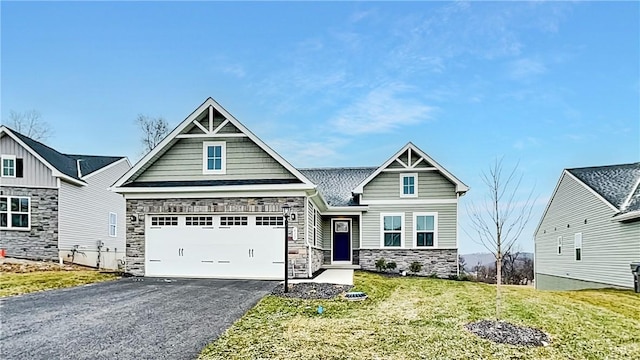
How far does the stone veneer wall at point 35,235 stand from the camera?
19.9 m

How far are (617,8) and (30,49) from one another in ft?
65.6

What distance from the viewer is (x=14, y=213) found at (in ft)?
65.8

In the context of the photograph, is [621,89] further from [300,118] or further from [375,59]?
[300,118]

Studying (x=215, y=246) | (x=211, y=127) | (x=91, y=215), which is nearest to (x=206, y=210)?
(x=215, y=246)

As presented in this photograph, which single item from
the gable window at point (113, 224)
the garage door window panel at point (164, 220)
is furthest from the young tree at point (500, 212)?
the gable window at point (113, 224)

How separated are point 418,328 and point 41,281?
35.8 feet

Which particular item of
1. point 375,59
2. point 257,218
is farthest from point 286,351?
point 375,59

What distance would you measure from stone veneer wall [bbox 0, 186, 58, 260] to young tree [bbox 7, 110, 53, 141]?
15.4 m

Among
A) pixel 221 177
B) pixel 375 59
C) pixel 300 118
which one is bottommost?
pixel 221 177

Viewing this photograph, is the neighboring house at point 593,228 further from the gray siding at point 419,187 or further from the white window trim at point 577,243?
the gray siding at point 419,187

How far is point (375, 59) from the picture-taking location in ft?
56.3

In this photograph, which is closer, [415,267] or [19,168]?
[415,267]

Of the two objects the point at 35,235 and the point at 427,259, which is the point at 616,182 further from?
the point at 35,235

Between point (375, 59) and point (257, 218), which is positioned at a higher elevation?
point (375, 59)
